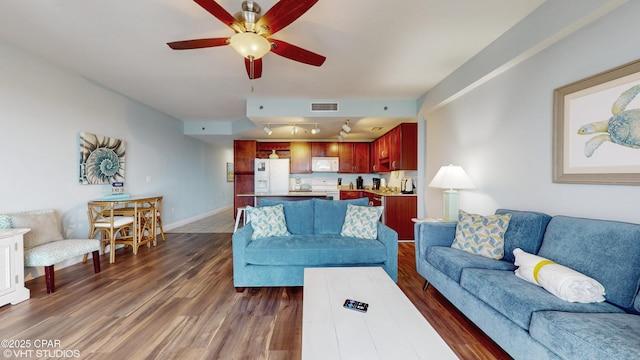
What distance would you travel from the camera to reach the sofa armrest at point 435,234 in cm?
253

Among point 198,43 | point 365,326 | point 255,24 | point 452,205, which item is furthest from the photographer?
point 452,205

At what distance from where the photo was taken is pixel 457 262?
204 cm

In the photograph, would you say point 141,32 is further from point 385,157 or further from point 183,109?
point 385,157

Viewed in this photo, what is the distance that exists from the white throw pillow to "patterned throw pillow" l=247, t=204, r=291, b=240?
2.20 m

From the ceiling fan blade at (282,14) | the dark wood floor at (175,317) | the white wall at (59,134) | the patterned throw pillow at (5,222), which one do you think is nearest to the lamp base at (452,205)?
the dark wood floor at (175,317)

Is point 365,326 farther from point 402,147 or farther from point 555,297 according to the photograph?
point 402,147

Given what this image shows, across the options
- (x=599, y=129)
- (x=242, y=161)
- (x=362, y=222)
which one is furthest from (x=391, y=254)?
(x=242, y=161)

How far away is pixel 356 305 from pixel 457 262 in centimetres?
113

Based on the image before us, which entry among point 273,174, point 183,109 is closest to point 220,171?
point 273,174

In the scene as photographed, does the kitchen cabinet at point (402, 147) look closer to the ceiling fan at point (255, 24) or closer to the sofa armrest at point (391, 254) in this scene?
the sofa armrest at point (391, 254)

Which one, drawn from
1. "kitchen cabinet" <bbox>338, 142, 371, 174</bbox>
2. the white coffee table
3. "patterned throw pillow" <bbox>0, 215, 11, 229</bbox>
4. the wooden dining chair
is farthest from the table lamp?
"patterned throw pillow" <bbox>0, 215, 11, 229</bbox>

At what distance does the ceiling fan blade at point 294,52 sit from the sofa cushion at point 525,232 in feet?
7.21

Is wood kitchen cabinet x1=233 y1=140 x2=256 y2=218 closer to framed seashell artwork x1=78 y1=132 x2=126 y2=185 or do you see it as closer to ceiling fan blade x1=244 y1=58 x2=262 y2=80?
framed seashell artwork x1=78 y1=132 x2=126 y2=185

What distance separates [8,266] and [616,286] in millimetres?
4529
